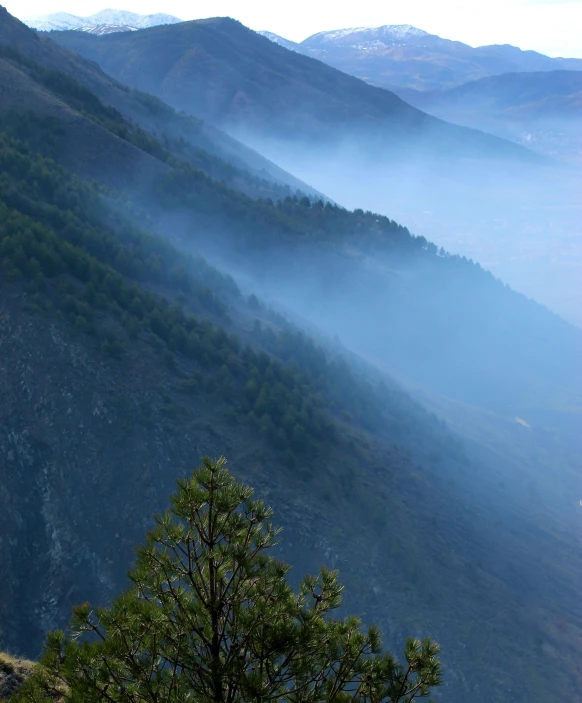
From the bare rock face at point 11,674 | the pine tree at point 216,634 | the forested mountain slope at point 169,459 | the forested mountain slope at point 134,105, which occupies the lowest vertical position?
the bare rock face at point 11,674

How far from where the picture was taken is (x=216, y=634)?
295 inches

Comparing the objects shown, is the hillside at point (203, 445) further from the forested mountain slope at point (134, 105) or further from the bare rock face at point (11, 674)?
the forested mountain slope at point (134, 105)

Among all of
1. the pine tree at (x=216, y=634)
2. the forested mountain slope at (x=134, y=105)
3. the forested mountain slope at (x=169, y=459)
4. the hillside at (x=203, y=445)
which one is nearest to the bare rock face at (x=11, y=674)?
the pine tree at (x=216, y=634)

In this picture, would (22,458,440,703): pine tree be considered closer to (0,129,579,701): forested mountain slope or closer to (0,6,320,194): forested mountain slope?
(0,129,579,701): forested mountain slope

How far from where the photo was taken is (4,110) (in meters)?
59.2

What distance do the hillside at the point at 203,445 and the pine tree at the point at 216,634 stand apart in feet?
65.6

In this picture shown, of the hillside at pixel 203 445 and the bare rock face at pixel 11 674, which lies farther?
the hillside at pixel 203 445

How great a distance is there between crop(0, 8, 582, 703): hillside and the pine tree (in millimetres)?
19985

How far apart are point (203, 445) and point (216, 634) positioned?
1082 inches

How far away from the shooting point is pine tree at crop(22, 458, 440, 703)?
694 cm

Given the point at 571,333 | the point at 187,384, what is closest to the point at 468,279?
the point at 571,333

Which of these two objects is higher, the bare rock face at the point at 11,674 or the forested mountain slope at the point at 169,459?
the forested mountain slope at the point at 169,459

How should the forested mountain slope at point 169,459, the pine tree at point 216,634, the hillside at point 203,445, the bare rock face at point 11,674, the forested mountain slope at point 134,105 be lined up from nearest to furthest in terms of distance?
the pine tree at point 216,634 → the bare rock face at point 11,674 → the forested mountain slope at point 169,459 → the hillside at point 203,445 → the forested mountain slope at point 134,105

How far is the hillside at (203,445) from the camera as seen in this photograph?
2945 centimetres
